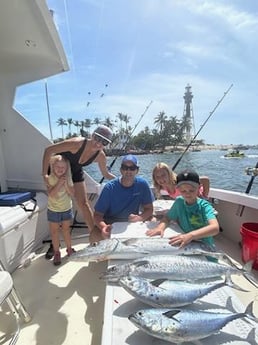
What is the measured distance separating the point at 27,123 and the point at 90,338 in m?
2.78

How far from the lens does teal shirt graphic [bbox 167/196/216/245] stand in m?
1.79

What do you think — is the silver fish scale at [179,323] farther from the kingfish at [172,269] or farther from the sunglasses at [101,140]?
the sunglasses at [101,140]

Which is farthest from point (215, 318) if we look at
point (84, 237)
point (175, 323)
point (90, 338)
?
point (84, 237)

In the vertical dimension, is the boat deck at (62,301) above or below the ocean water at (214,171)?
above

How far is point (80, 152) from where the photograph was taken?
2746 mm

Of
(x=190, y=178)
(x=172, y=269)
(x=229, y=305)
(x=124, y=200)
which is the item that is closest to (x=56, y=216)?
(x=124, y=200)

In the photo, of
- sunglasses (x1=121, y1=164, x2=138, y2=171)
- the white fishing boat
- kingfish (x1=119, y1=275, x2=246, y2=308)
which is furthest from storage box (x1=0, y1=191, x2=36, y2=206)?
kingfish (x1=119, y1=275, x2=246, y2=308)

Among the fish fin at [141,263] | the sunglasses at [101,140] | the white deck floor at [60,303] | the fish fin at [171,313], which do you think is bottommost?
the white deck floor at [60,303]

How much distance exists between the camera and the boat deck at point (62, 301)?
161 centimetres

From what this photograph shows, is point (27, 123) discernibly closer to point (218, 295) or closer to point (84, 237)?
point (84, 237)

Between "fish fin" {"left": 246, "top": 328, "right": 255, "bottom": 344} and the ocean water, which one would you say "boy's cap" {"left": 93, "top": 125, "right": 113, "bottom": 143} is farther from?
"fish fin" {"left": 246, "top": 328, "right": 255, "bottom": 344}

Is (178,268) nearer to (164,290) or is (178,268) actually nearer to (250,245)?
(164,290)

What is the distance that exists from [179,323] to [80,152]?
2.10 metres

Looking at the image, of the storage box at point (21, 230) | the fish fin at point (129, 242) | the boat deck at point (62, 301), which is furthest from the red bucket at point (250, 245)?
the storage box at point (21, 230)
